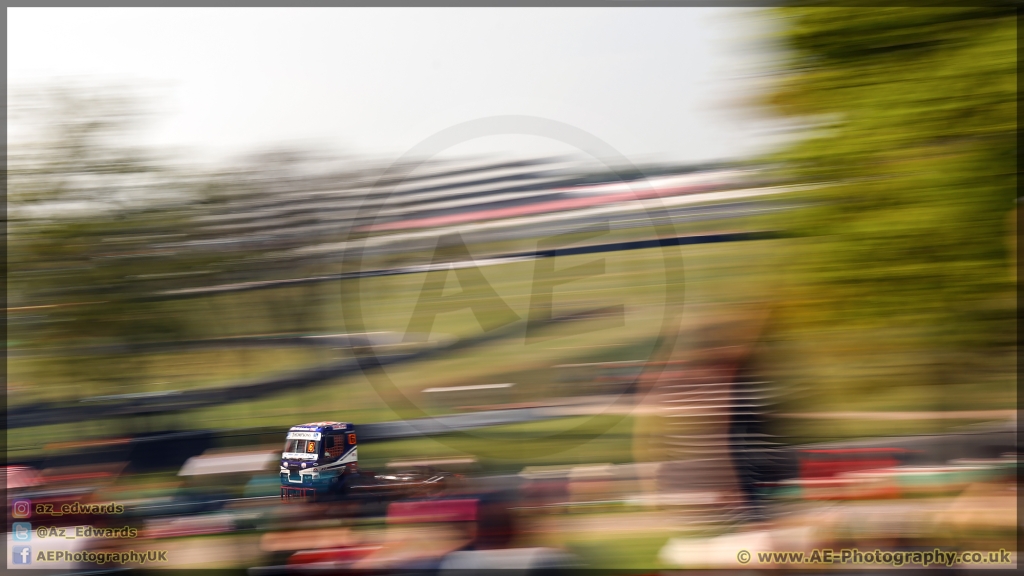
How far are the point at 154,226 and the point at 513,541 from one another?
7.26 feet

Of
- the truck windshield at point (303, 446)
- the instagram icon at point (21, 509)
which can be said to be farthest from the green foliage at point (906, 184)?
the instagram icon at point (21, 509)

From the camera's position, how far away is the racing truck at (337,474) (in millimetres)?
2654

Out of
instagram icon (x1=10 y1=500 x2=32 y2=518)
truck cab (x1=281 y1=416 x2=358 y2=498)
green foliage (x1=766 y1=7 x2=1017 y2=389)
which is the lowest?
instagram icon (x1=10 y1=500 x2=32 y2=518)

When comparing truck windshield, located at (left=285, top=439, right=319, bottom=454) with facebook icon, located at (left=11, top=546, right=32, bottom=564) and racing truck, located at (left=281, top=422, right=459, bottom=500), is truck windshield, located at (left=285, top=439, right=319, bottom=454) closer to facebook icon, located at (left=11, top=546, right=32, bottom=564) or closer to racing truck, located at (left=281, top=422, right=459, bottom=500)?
racing truck, located at (left=281, top=422, right=459, bottom=500)

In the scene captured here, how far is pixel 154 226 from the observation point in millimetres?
2750

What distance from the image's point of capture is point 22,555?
284cm

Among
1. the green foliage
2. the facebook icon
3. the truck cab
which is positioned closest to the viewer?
the green foliage

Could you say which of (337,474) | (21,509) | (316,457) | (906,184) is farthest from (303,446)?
(906,184)

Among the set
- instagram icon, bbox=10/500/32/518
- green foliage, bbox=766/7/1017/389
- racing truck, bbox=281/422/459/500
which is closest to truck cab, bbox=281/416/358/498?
racing truck, bbox=281/422/459/500

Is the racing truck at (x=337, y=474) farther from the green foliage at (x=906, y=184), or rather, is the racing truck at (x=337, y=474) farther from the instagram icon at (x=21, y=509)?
the green foliage at (x=906, y=184)

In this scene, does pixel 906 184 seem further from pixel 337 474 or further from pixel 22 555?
pixel 22 555

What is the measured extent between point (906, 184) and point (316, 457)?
2692mm

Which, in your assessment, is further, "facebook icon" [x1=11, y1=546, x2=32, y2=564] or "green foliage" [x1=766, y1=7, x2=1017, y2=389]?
"facebook icon" [x1=11, y1=546, x2=32, y2=564]

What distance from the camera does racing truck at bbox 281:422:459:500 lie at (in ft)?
8.71
